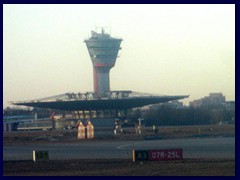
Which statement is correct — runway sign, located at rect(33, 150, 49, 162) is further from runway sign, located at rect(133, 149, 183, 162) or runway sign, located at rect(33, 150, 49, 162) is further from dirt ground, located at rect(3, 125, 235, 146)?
dirt ground, located at rect(3, 125, 235, 146)

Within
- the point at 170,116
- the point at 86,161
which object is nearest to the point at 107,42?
the point at 170,116

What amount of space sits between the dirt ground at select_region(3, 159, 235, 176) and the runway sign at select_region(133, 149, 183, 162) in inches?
15.3

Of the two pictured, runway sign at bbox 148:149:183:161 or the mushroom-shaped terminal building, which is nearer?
runway sign at bbox 148:149:183:161

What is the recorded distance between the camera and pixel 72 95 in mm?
148500

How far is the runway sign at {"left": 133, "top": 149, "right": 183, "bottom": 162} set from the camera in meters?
36.5

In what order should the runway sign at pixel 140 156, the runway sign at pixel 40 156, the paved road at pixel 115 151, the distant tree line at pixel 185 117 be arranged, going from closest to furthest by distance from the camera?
the runway sign at pixel 140 156 → the runway sign at pixel 40 156 → the paved road at pixel 115 151 → the distant tree line at pixel 185 117

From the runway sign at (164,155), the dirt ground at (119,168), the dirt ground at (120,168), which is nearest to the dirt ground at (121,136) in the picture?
the dirt ground at (119,168)

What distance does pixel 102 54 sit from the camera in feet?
616

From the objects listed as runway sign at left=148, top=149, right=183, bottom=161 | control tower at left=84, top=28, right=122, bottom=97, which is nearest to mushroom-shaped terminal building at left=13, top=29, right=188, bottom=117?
control tower at left=84, top=28, right=122, bottom=97

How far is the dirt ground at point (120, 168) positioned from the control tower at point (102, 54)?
Result: 148684mm

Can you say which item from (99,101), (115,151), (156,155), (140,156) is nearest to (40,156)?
(140,156)

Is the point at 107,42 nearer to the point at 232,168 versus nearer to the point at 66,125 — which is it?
the point at 66,125

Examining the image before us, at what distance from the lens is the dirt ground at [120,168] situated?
29.9 m

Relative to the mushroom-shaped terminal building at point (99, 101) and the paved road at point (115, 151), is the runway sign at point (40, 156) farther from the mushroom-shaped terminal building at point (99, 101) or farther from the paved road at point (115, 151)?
the mushroom-shaped terminal building at point (99, 101)
